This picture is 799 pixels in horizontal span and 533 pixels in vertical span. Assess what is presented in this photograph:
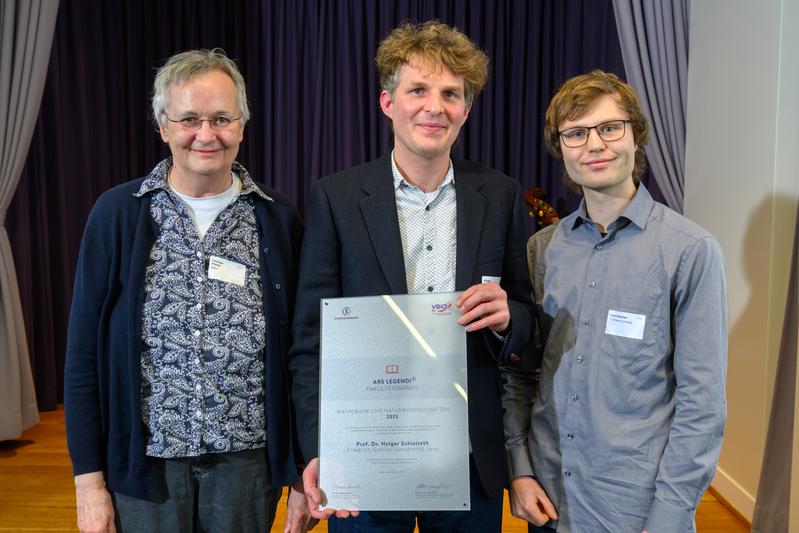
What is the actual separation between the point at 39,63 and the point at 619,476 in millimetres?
4568

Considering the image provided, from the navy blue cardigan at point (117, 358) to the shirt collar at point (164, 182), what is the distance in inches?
1.2

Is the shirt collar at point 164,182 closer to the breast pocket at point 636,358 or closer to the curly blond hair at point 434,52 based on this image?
the curly blond hair at point 434,52

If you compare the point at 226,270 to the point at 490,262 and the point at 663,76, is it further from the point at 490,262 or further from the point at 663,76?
the point at 663,76

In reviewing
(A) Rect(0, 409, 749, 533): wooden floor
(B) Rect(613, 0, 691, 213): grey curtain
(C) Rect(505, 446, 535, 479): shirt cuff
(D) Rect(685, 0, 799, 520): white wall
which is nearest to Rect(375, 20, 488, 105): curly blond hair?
(C) Rect(505, 446, 535, 479): shirt cuff

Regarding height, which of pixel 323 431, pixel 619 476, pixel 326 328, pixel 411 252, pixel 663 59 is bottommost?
pixel 619 476

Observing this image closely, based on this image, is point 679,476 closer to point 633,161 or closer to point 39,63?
point 633,161

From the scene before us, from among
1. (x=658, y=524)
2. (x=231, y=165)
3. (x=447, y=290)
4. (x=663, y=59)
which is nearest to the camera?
(x=658, y=524)

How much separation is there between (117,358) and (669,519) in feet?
4.26

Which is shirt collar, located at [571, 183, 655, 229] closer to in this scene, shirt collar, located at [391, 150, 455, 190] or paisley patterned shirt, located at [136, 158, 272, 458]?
shirt collar, located at [391, 150, 455, 190]

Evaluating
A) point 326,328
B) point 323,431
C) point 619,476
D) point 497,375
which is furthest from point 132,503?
point 619,476

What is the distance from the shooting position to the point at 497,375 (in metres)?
1.53

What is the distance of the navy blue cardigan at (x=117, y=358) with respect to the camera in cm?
152

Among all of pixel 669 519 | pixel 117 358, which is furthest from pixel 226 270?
pixel 669 519

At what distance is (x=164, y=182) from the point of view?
5.33 ft
